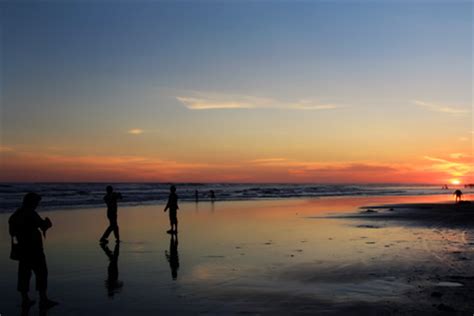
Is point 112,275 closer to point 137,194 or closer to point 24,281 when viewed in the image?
point 24,281

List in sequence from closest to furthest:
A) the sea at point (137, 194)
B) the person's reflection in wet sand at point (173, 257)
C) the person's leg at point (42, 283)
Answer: the person's leg at point (42, 283)
the person's reflection in wet sand at point (173, 257)
the sea at point (137, 194)

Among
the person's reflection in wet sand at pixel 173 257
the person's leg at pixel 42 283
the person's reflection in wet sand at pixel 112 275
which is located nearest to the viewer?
the person's leg at pixel 42 283

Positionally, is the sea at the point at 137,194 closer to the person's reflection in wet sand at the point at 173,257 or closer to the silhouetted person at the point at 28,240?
the person's reflection in wet sand at the point at 173,257

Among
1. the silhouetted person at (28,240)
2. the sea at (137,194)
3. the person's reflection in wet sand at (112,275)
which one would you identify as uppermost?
the silhouetted person at (28,240)

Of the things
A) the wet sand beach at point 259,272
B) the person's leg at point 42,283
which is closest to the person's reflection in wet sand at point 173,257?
the wet sand beach at point 259,272

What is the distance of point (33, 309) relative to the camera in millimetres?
8852

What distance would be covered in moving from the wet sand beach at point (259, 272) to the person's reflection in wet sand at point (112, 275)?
26 mm

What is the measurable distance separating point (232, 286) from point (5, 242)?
1140cm

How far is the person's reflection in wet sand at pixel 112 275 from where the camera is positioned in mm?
10195

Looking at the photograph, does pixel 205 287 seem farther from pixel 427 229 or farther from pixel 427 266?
pixel 427 229

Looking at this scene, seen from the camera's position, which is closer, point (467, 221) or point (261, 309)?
point (261, 309)

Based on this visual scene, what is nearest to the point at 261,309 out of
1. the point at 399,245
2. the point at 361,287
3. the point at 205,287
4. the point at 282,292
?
the point at 282,292

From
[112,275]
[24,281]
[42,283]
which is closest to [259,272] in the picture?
[112,275]

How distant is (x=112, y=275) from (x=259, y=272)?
12.2 ft
